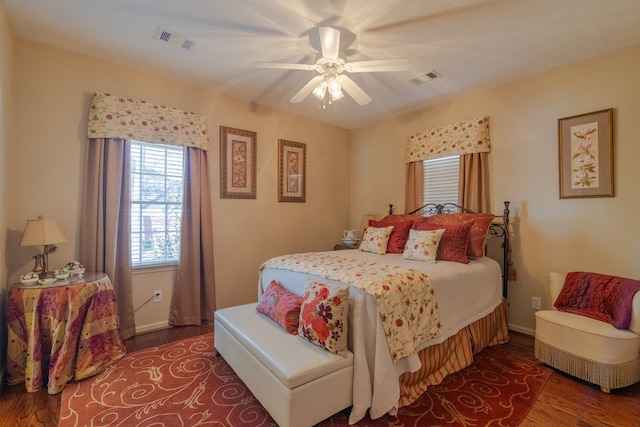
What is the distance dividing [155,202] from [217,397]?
6.85ft

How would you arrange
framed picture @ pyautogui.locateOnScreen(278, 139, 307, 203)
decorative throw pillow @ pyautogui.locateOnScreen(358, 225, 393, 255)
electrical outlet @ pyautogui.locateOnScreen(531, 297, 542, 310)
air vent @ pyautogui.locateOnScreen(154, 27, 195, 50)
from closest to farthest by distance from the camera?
air vent @ pyautogui.locateOnScreen(154, 27, 195, 50) < electrical outlet @ pyautogui.locateOnScreen(531, 297, 542, 310) < decorative throw pillow @ pyautogui.locateOnScreen(358, 225, 393, 255) < framed picture @ pyautogui.locateOnScreen(278, 139, 307, 203)

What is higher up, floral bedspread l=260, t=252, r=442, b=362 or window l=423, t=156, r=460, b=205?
window l=423, t=156, r=460, b=205

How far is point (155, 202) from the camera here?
3.10 m

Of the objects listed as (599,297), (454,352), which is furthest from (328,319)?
(599,297)

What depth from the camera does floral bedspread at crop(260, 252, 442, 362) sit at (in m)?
1.75

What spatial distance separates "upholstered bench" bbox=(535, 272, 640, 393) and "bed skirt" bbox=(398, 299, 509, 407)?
453 millimetres

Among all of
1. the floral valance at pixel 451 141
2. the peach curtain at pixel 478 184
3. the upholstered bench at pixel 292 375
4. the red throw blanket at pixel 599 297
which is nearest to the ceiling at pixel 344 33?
the floral valance at pixel 451 141

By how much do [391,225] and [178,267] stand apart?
8.09 feet

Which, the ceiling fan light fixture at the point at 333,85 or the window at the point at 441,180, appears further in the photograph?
the window at the point at 441,180

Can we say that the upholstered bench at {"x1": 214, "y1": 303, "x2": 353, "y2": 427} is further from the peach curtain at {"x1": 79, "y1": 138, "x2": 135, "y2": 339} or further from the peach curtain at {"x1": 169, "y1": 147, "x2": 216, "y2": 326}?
the peach curtain at {"x1": 79, "y1": 138, "x2": 135, "y2": 339}

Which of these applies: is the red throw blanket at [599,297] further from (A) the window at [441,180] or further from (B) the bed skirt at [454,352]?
→ (A) the window at [441,180]

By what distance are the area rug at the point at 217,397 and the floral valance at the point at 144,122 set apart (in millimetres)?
2055

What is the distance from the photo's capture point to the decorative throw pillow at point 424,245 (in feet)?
8.66

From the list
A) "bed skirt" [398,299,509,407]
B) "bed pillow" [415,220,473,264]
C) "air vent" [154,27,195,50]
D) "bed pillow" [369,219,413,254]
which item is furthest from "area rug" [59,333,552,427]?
"air vent" [154,27,195,50]
